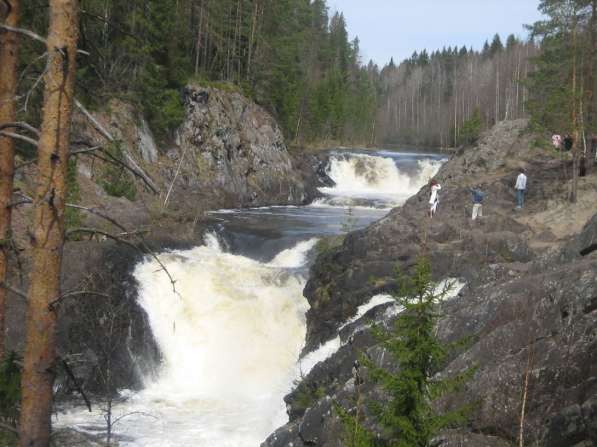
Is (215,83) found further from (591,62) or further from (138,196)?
(591,62)

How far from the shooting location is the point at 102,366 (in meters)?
16.4

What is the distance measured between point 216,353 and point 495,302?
10610 millimetres

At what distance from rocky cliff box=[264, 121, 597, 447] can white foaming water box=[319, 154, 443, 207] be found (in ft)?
63.9

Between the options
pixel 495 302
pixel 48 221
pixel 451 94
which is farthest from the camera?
pixel 451 94

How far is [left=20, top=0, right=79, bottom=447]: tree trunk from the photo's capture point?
14.9ft

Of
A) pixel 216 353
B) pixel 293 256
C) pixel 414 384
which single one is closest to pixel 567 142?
pixel 293 256

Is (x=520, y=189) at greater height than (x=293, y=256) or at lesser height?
greater

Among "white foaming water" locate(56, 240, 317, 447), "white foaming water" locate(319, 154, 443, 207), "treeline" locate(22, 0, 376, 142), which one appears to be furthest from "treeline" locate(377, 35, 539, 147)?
"white foaming water" locate(56, 240, 317, 447)

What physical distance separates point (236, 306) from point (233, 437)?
6123 mm

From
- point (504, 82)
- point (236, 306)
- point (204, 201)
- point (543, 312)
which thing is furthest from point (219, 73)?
point (504, 82)

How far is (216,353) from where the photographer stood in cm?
1811

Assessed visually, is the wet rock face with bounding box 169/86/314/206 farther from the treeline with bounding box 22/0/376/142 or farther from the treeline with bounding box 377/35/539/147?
the treeline with bounding box 377/35/539/147

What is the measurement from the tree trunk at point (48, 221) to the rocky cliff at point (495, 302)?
13.0ft

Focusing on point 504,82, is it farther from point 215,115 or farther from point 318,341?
point 318,341
